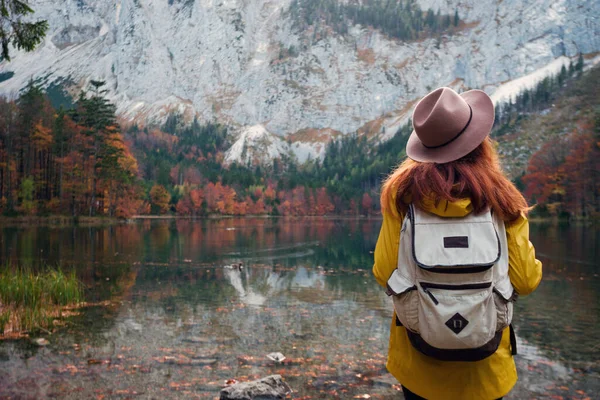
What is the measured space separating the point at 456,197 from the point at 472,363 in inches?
40.3

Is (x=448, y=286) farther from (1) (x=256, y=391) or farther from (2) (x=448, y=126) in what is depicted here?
(1) (x=256, y=391)

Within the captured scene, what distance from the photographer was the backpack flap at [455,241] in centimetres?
258

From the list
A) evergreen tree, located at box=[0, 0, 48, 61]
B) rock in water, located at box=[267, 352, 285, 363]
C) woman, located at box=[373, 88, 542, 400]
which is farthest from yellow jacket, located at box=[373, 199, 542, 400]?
evergreen tree, located at box=[0, 0, 48, 61]

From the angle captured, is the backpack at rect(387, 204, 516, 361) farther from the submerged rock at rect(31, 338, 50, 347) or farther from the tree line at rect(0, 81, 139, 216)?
the tree line at rect(0, 81, 139, 216)

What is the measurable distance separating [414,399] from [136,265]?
798 inches

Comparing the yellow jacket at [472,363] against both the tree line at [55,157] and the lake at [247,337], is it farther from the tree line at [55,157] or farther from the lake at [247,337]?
the tree line at [55,157]

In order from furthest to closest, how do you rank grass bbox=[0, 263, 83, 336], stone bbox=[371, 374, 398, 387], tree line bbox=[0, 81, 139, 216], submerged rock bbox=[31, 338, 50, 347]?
tree line bbox=[0, 81, 139, 216] < grass bbox=[0, 263, 83, 336] < submerged rock bbox=[31, 338, 50, 347] < stone bbox=[371, 374, 398, 387]

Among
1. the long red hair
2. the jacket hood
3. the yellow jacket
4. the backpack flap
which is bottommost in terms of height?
the yellow jacket

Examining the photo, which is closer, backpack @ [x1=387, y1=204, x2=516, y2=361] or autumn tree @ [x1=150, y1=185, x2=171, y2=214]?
backpack @ [x1=387, y1=204, x2=516, y2=361]

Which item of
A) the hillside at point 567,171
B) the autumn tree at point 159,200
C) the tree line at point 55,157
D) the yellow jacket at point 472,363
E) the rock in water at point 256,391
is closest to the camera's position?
the yellow jacket at point 472,363

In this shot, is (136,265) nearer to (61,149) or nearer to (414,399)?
(414,399)

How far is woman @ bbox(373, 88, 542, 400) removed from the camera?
2.76 m

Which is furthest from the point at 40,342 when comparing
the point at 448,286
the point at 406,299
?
the point at 448,286

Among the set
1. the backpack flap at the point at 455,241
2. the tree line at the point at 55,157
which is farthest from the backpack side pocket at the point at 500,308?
the tree line at the point at 55,157
